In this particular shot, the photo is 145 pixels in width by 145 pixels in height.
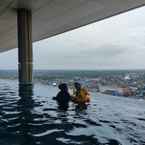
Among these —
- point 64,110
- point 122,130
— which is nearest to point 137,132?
point 122,130

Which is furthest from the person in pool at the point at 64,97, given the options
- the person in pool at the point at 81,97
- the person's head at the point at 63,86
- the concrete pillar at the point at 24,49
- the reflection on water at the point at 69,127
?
the concrete pillar at the point at 24,49

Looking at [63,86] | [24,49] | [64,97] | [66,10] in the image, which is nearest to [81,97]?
[64,97]

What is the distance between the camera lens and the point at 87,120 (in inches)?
421

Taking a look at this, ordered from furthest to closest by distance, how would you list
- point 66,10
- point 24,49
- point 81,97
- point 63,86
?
point 66,10, point 24,49, point 81,97, point 63,86

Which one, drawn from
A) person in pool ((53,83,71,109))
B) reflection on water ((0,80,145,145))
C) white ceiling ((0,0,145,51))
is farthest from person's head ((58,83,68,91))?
white ceiling ((0,0,145,51))

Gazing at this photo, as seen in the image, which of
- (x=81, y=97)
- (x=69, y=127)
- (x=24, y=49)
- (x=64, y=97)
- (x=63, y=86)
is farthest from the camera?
(x=24, y=49)

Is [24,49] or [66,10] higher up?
[66,10]

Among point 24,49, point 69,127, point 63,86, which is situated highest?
point 24,49

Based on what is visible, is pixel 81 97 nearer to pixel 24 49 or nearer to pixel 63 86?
pixel 63 86

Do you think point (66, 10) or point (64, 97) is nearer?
point (64, 97)

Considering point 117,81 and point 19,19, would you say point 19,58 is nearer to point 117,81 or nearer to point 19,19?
point 19,19

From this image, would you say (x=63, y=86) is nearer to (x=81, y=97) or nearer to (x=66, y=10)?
(x=81, y=97)

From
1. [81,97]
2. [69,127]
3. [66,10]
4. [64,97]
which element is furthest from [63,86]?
[66,10]

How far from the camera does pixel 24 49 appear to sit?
21.9m
